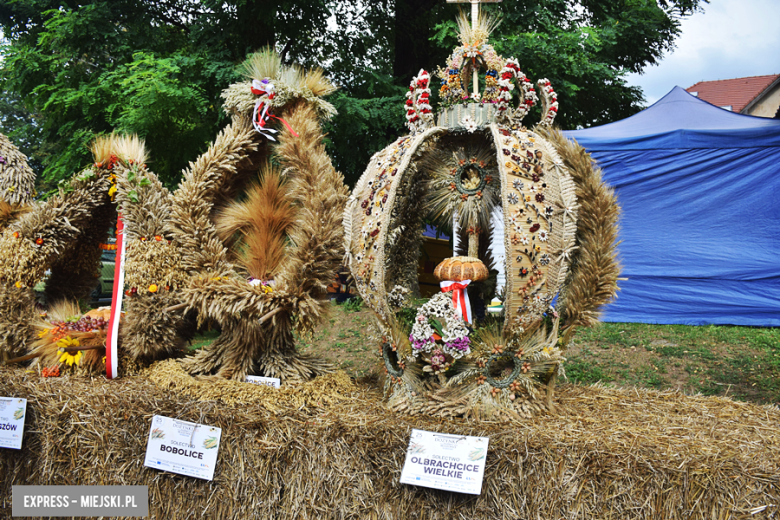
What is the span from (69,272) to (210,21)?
2.72m

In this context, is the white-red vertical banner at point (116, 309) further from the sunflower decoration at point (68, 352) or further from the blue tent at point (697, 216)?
the blue tent at point (697, 216)

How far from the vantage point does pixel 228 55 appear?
472 centimetres

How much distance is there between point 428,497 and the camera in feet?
5.57

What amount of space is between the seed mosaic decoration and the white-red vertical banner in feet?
3.57

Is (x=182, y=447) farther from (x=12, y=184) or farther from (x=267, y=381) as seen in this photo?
(x=12, y=184)

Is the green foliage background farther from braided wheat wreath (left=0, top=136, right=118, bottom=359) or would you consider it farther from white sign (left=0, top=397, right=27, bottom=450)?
white sign (left=0, top=397, right=27, bottom=450)

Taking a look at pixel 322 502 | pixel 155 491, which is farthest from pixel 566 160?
pixel 155 491

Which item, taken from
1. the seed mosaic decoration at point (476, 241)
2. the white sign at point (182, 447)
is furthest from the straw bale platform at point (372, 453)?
the seed mosaic decoration at point (476, 241)

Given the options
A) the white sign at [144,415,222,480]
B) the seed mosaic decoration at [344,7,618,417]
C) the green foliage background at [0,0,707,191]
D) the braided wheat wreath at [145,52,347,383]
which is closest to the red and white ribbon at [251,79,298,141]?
the braided wheat wreath at [145,52,347,383]

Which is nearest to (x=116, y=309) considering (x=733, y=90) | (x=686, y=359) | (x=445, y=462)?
(x=445, y=462)

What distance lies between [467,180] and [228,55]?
327 cm

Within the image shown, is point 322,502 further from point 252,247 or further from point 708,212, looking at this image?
point 708,212

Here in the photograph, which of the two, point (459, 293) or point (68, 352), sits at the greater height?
point (459, 293)

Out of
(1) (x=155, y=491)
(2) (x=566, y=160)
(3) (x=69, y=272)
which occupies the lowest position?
(1) (x=155, y=491)
